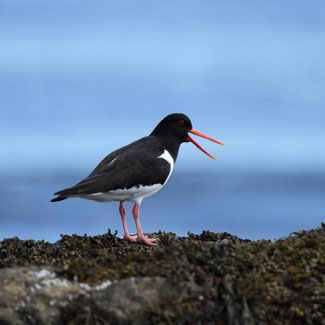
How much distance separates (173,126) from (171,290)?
582 cm

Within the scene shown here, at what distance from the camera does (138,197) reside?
9766 millimetres

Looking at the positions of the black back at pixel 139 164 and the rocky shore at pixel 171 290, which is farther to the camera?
the black back at pixel 139 164

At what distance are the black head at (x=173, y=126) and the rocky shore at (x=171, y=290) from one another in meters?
4.78

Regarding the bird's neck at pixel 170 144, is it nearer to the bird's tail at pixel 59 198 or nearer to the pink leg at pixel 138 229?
the pink leg at pixel 138 229

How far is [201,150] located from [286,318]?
21.1 ft

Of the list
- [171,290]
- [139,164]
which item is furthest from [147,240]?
[171,290]

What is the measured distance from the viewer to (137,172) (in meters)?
9.47

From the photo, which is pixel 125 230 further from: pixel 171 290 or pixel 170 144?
pixel 171 290

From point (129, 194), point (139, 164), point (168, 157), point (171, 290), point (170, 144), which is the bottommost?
point (171, 290)

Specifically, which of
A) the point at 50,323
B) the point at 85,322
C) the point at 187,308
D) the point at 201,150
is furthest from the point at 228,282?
the point at 201,150

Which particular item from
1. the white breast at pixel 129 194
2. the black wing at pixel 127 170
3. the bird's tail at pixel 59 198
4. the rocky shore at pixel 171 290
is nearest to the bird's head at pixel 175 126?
the black wing at pixel 127 170

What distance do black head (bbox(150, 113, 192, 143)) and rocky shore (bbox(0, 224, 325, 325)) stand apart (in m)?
4.78

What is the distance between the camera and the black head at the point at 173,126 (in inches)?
424

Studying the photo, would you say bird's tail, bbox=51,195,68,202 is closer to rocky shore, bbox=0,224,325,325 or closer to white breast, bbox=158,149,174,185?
white breast, bbox=158,149,174,185
